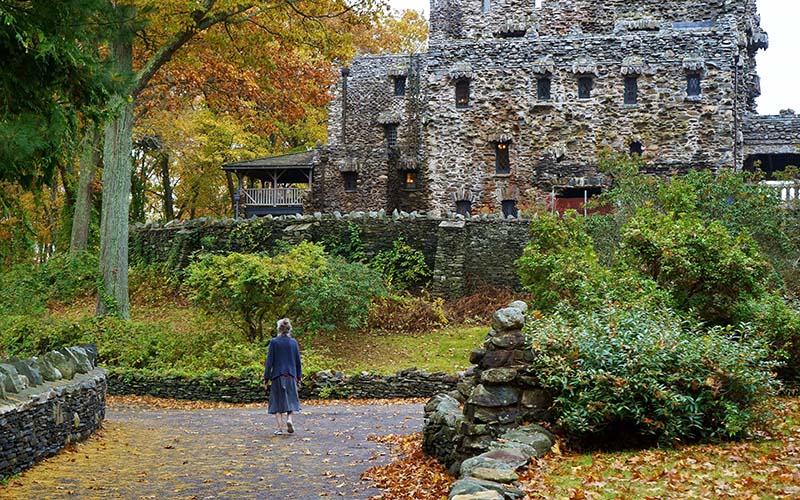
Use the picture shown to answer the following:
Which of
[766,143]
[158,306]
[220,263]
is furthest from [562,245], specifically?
[766,143]

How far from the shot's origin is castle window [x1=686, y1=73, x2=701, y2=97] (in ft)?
117

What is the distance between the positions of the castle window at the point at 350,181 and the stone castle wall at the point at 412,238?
10869 millimetres

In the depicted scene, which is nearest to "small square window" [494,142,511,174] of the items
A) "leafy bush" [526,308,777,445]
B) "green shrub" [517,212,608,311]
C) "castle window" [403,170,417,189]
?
"castle window" [403,170,417,189]

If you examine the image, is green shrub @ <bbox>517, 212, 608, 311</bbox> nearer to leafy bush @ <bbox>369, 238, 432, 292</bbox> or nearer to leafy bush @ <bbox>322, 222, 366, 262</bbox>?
leafy bush @ <bbox>369, 238, 432, 292</bbox>

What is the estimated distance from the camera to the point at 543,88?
121 feet

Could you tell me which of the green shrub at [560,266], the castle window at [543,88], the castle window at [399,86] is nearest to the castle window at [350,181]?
the castle window at [399,86]

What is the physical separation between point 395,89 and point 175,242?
1519 centimetres

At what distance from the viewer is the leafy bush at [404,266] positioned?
→ 2884 cm

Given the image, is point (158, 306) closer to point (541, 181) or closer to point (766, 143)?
point (541, 181)

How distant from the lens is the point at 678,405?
9648 mm

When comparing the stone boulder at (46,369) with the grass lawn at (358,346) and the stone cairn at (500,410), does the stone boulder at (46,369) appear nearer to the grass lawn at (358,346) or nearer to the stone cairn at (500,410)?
the stone cairn at (500,410)

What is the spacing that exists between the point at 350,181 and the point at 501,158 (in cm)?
810

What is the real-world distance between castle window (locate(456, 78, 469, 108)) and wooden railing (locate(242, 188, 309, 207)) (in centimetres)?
872

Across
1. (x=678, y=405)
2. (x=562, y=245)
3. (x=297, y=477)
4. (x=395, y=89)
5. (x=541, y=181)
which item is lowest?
(x=297, y=477)
